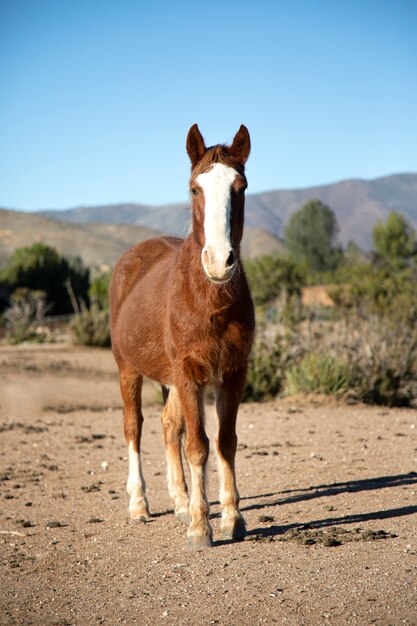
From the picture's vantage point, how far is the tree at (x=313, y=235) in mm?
89188

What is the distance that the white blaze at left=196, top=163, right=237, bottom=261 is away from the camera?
212 inches

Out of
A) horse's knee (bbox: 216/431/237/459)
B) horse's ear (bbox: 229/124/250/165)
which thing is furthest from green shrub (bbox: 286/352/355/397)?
horse's ear (bbox: 229/124/250/165)

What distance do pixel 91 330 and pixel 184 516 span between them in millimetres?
14789

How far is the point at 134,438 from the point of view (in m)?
7.64

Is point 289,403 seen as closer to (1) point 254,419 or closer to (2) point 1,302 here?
(1) point 254,419

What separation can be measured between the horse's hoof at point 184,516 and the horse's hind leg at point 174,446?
0.13m

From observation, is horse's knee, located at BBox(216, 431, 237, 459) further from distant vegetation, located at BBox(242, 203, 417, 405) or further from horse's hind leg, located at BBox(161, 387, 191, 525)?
distant vegetation, located at BBox(242, 203, 417, 405)

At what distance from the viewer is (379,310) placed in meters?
20.1

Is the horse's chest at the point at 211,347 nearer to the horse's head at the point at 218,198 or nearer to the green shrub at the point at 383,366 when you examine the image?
the horse's head at the point at 218,198

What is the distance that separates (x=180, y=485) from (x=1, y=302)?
34248 millimetres

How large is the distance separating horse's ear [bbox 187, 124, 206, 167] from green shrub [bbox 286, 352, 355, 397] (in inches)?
306

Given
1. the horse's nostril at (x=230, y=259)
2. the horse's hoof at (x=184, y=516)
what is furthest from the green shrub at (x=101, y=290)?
the horse's nostril at (x=230, y=259)

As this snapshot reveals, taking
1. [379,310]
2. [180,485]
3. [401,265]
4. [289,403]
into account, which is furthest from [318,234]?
[180,485]

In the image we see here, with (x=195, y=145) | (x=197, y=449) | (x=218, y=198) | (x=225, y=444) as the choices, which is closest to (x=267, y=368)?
(x=225, y=444)
